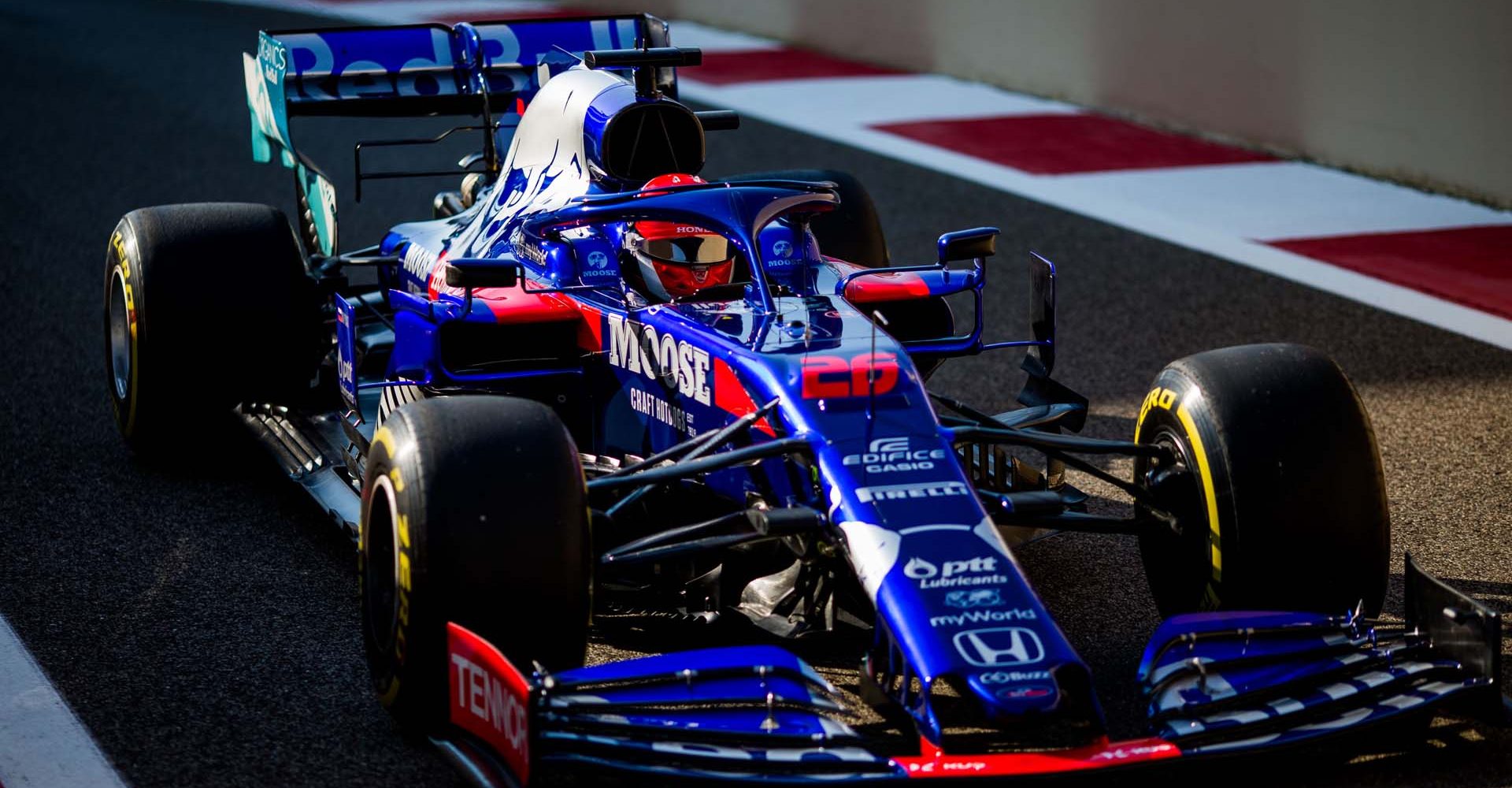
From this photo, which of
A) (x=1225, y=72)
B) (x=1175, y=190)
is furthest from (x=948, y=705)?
(x=1225, y=72)

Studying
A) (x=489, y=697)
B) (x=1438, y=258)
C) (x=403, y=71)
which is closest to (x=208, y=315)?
(x=403, y=71)

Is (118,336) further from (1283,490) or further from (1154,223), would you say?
(1154,223)

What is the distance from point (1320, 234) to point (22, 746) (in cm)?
673

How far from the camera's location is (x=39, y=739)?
163 inches

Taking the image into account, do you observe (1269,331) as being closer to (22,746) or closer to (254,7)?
(22,746)

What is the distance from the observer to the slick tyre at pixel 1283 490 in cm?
418

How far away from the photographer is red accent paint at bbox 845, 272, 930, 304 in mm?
5125

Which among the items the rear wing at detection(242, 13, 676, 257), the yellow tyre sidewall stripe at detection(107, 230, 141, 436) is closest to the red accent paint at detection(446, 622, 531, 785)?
the yellow tyre sidewall stripe at detection(107, 230, 141, 436)

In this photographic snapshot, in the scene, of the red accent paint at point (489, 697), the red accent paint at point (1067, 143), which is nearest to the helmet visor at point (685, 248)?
the red accent paint at point (489, 697)

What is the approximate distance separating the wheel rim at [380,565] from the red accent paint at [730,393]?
82 cm

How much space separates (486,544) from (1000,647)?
1.03 metres

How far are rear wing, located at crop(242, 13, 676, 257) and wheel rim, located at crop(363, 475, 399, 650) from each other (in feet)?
7.69

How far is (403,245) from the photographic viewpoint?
19.4ft

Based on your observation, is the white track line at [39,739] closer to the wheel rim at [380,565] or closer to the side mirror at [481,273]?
the wheel rim at [380,565]
